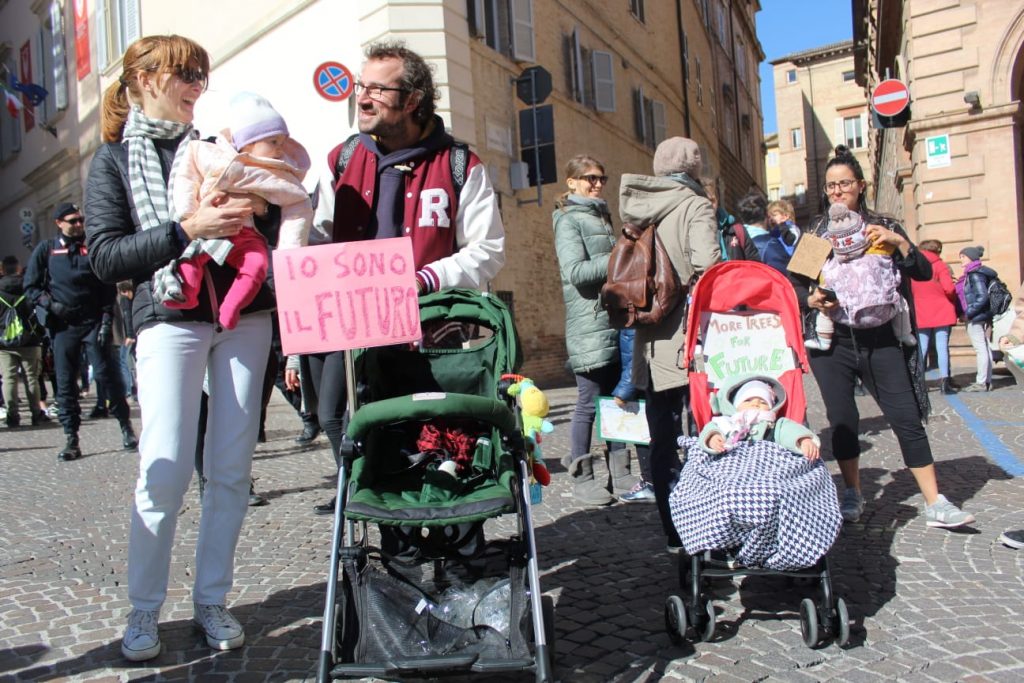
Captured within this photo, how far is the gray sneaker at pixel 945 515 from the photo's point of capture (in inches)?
177

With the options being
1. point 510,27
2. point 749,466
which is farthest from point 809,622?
point 510,27

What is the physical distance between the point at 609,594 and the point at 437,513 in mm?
1492

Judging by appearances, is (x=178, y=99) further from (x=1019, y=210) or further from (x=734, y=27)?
(x=734, y=27)

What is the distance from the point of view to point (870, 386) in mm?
4672

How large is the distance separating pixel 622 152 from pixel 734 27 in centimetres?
2572

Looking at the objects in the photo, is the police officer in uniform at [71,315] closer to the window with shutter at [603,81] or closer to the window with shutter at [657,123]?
the window with shutter at [603,81]

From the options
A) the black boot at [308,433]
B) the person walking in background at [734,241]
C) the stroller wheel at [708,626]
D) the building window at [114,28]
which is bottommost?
the stroller wheel at [708,626]

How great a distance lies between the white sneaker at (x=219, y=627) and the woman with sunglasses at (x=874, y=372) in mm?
3106

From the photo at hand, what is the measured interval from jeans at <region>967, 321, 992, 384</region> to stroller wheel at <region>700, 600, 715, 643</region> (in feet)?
29.2

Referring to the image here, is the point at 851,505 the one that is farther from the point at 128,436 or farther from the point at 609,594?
the point at 128,436

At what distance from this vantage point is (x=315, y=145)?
528 inches

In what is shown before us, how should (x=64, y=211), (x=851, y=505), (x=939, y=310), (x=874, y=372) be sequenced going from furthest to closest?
(x=939, y=310), (x=64, y=211), (x=851, y=505), (x=874, y=372)

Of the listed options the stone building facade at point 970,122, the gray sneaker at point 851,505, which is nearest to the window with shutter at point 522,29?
the stone building facade at point 970,122

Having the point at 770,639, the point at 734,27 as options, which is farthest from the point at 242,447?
the point at 734,27
